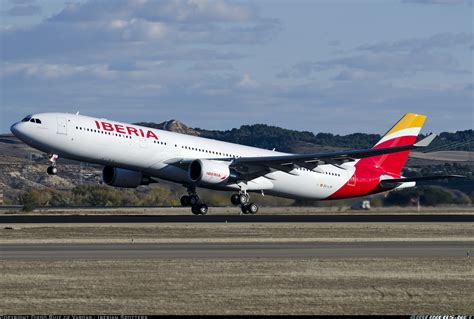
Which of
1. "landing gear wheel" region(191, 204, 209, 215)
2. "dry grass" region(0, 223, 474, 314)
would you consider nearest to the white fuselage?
"landing gear wheel" region(191, 204, 209, 215)

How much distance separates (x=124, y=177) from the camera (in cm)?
5884

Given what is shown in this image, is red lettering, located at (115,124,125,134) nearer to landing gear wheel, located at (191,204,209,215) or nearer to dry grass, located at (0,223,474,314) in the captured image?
landing gear wheel, located at (191,204,209,215)

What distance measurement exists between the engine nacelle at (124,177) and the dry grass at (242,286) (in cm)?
3213

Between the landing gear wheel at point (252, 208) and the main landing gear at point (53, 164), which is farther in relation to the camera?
the landing gear wheel at point (252, 208)

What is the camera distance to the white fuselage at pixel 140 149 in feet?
173

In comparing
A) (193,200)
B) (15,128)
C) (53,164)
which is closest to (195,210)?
(193,200)

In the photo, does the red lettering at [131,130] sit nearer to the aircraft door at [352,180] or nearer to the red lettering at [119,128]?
the red lettering at [119,128]

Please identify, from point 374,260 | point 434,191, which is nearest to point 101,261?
point 374,260

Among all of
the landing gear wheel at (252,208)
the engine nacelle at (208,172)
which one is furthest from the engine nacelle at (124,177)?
the landing gear wheel at (252,208)

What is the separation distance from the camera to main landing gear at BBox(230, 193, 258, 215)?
58656 mm

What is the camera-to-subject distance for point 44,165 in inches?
5359

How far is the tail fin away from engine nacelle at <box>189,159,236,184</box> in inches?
533

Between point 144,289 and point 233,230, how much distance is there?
20.8 meters

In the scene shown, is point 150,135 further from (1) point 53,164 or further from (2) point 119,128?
(1) point 53,164
